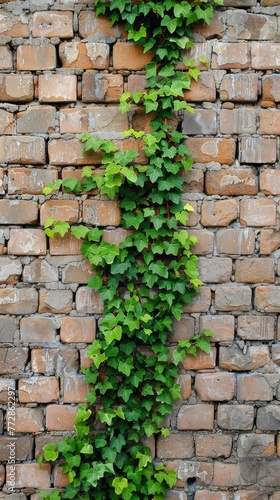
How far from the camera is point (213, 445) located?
2.11m

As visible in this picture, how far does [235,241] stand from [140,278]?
438mm

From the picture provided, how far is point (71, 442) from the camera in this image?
2.04 m

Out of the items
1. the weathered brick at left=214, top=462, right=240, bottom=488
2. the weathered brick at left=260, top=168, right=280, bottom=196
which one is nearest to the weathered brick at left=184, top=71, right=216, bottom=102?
the weathered brick at left=260, top=168, right=280, bottom=196

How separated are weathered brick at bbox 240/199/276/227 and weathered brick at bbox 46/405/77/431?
110 centimetres

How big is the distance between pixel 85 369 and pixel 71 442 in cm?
30

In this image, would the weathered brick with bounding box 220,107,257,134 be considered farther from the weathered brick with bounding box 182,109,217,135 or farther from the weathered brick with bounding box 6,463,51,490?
the weathered brick with bounding box 6,463,51,490

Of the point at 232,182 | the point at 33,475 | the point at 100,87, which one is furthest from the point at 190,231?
the point at 33,475

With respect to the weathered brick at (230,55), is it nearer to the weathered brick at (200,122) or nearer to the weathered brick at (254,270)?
the weathered brick at (200,122)

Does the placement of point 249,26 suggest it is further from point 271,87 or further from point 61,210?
point 61,210

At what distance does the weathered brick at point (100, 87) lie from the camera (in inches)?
81.0

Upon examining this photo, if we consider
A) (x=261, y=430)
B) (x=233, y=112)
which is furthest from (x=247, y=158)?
(x=261, y=430)

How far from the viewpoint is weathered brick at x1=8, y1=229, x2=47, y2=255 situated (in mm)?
2080

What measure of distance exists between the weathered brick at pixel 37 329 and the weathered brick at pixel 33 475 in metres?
0.54

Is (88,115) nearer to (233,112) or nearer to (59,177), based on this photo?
(59,177)
